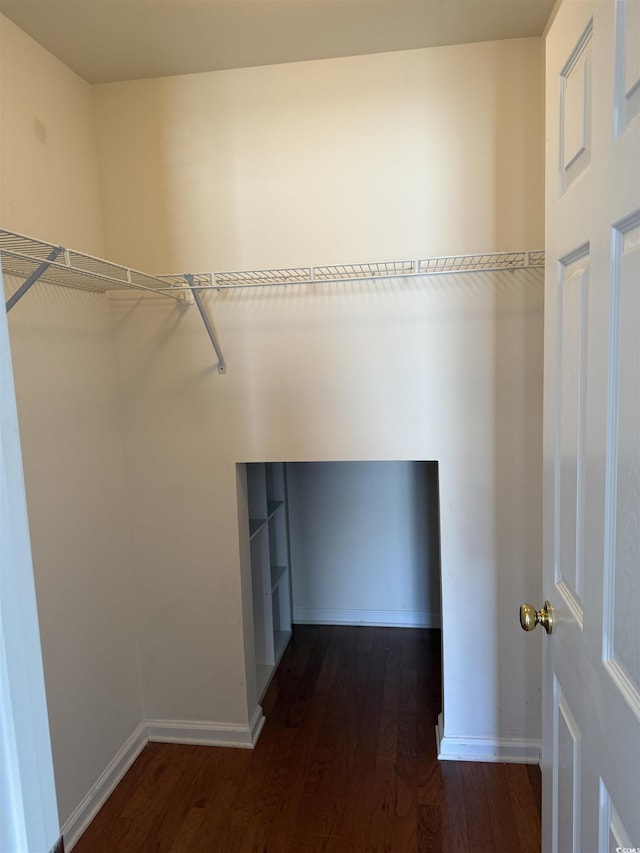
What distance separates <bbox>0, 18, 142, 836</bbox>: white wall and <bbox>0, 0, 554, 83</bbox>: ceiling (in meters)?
0.14

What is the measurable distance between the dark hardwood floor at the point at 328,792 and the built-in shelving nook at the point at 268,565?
0.27 m

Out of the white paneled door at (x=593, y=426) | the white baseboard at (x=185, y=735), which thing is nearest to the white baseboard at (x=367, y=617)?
the white baseboard at (x=185, y=735)

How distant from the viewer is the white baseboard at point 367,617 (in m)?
3.30

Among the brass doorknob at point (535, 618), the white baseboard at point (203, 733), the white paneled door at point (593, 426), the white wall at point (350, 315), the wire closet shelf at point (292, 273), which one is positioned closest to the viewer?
the white paneled door at point (593, 426)

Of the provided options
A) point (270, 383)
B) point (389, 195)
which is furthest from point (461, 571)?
point (389, 195)

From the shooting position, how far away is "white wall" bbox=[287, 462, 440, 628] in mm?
3229

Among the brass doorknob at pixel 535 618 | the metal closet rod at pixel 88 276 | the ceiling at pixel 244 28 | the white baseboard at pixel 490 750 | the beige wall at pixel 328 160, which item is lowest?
the white baseboard at pixel 490 750

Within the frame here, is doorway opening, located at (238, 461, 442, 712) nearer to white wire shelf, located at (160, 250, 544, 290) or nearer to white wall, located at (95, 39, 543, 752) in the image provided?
white wall, located at (95, 39, 543, 752)

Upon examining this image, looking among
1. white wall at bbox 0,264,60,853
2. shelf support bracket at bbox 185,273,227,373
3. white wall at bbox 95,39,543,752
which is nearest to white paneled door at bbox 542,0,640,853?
white wall at bbox 0,264,60,853

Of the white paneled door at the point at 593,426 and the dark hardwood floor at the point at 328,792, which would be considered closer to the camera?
the white paneled door at the point at 593,426

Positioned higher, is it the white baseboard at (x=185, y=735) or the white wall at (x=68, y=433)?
the white wall at (x=68, y=433)

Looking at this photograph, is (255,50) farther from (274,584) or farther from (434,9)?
(274,584)

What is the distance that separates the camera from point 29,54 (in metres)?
1.73

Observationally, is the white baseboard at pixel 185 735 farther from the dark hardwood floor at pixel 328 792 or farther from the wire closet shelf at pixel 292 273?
the wire closet shelf at pixel 292 273
